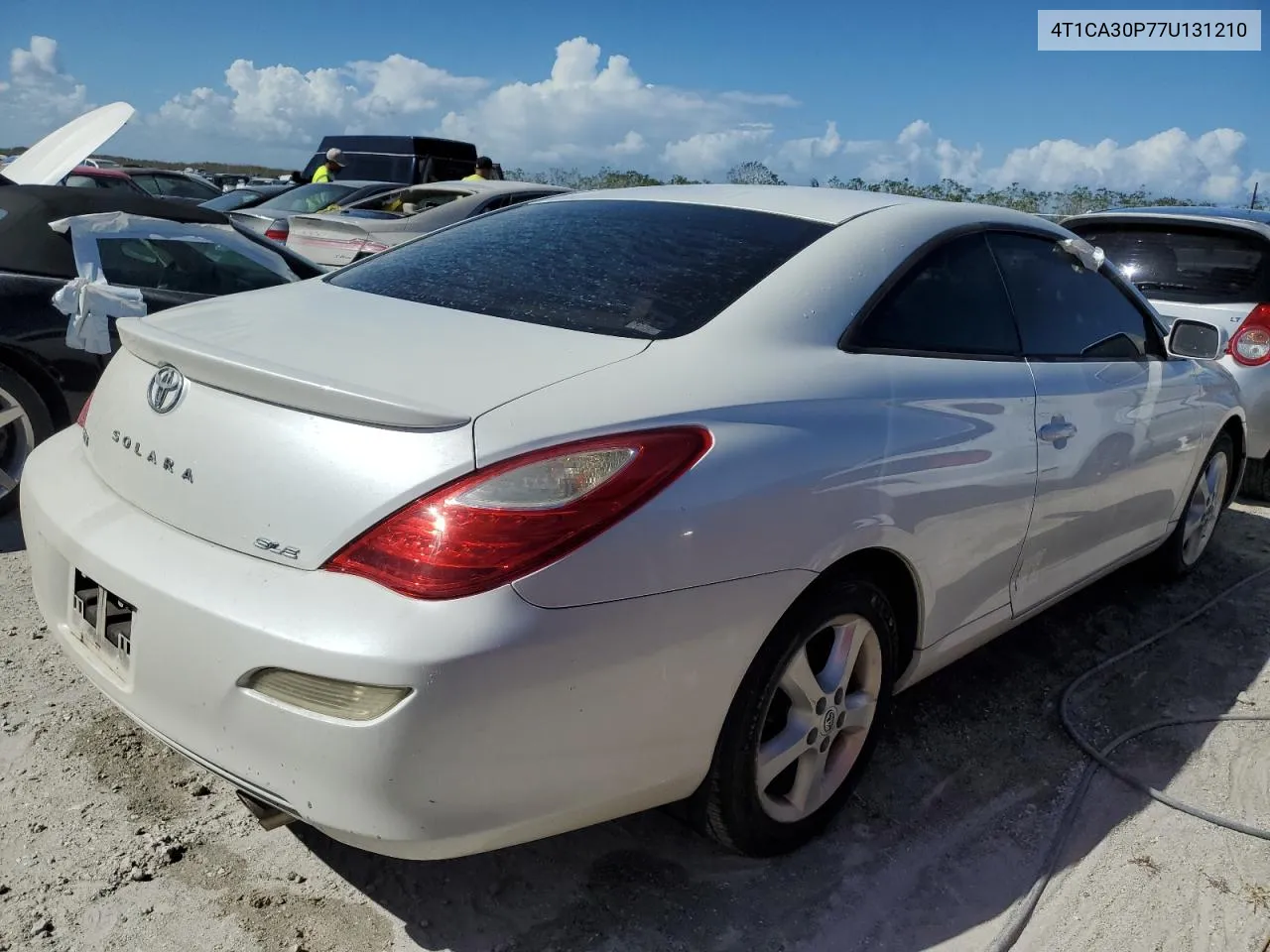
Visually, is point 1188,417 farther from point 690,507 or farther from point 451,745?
point 451,745

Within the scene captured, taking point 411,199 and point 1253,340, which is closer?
point 1253,340

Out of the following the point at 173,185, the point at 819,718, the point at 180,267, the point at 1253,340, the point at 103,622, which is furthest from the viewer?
the point at 173,185

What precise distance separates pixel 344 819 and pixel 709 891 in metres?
0.93

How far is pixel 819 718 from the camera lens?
7.99 ft

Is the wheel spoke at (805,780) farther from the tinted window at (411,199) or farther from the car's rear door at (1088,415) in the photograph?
the tinted window at (411,199)

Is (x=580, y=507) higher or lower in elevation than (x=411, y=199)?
lower

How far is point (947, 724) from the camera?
3.23 metres

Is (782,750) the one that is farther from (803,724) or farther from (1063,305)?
(1063,305)

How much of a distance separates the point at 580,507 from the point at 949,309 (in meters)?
1.44

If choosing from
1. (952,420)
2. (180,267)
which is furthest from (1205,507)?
(180,267)

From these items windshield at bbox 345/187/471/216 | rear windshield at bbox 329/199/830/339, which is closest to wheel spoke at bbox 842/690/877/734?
rear windshield at bbox 329/199/830/339

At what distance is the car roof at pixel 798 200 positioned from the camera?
285 centimetres

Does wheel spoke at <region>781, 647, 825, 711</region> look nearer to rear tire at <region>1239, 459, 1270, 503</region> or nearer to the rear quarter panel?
the rear quarter panel

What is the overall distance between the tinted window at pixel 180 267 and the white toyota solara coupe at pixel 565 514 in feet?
6.81
